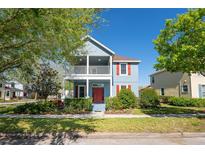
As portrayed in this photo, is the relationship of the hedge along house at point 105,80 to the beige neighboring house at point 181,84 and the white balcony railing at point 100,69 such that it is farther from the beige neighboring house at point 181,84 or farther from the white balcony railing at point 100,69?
the beige neighboring house at point 181,84

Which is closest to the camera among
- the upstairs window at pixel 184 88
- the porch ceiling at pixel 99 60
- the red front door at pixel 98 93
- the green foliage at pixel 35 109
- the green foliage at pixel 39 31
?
the green foliage at pixel 39 31

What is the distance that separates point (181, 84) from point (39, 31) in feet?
76.7

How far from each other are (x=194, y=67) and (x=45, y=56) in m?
8.49

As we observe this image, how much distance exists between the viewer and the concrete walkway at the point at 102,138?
7.64 m

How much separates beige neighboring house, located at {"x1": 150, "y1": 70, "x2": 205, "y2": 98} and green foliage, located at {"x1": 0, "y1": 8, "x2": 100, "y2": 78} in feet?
58.7

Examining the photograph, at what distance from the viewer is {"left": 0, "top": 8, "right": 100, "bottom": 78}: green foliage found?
730 cm

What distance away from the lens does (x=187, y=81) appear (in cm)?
2666

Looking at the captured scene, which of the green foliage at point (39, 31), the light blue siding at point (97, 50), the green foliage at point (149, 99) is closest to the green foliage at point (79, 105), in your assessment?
the green foliage at point (149, 99)

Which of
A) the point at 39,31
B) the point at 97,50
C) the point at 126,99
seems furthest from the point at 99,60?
the point at 39,31

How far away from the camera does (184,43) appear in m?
12.4

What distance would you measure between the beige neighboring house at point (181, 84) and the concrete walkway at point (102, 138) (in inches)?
675

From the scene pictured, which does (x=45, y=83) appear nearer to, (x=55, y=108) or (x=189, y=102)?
(x=55, y=108)
